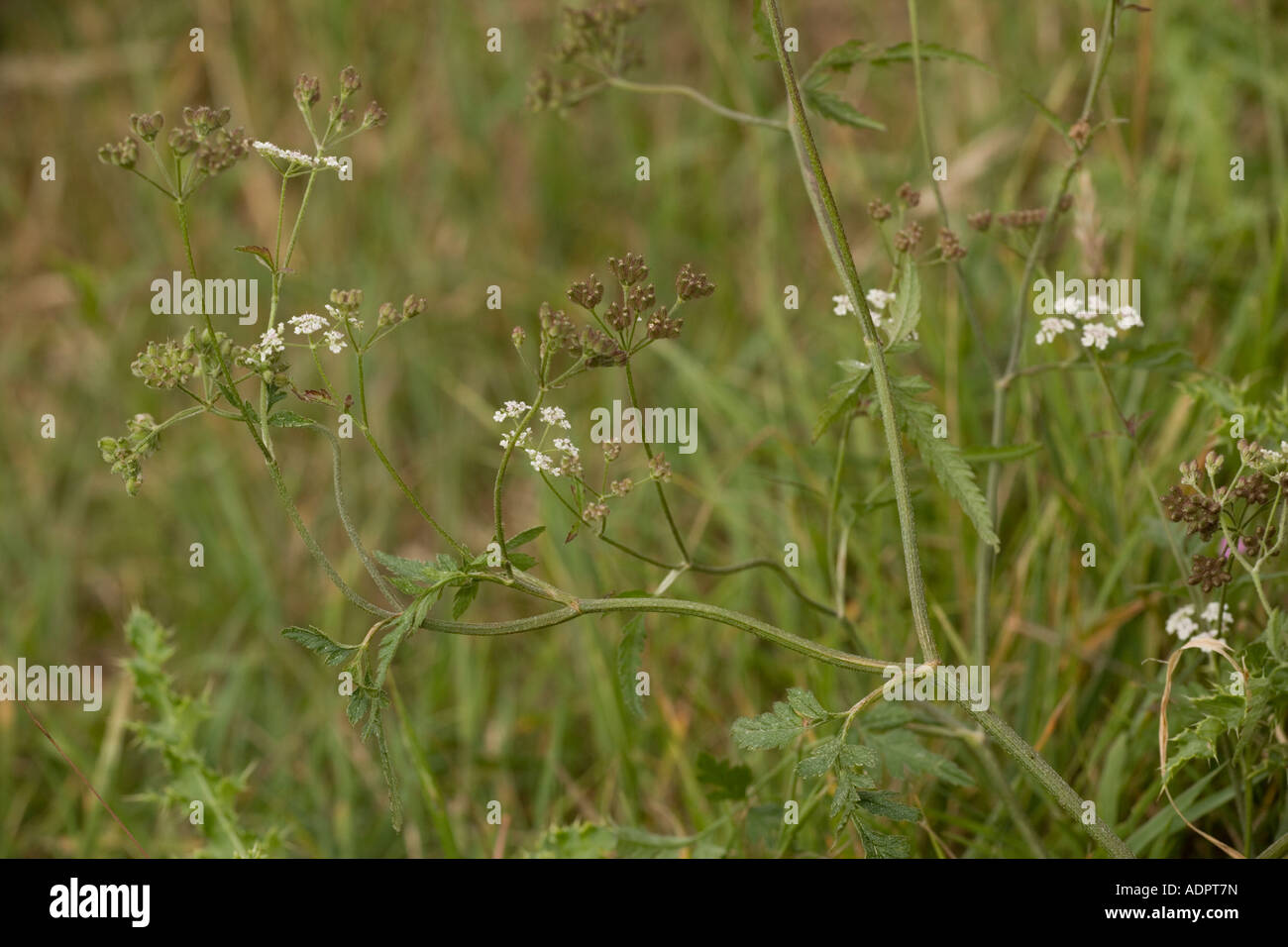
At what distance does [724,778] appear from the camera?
254cm

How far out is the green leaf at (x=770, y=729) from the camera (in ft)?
6.03

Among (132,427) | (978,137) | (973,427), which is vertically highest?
(978,137)

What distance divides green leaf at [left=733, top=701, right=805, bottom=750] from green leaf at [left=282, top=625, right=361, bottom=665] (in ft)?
1.92

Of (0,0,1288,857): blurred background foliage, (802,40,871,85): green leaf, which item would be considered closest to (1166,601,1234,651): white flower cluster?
(0,0,1288,857): blurred background foliage

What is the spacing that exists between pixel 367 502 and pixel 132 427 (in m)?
2.83

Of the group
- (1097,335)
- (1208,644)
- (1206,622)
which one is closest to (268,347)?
(1097,335)

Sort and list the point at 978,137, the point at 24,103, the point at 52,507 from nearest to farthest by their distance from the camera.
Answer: the point at 978,137 → the point at 52,507 → the point at 24,103

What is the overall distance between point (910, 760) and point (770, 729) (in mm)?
610

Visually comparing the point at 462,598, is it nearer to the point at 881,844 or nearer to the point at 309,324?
the point at 309,324

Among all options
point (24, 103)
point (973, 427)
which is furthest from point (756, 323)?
point (24, 103)

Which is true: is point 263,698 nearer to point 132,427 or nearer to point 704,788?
point 704,788
